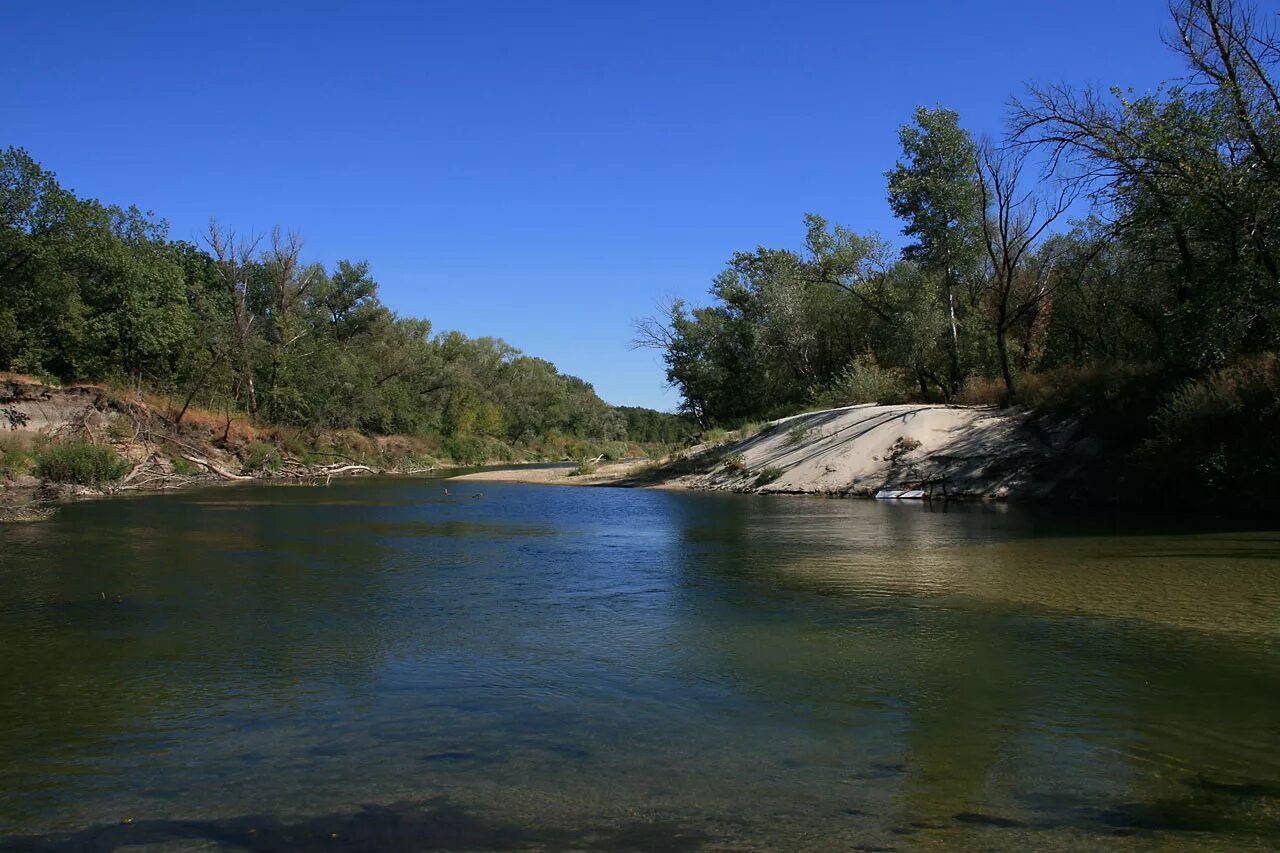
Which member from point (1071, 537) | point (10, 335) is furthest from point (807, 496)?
point (10, 335)

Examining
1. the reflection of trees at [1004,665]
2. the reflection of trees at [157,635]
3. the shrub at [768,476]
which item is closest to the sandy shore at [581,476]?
the shrub at [768,476]

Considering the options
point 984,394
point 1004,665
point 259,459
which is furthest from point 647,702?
point 259,459

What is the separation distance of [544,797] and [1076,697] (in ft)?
14.9

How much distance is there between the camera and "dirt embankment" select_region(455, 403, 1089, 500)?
28203mm

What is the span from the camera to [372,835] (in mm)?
4633

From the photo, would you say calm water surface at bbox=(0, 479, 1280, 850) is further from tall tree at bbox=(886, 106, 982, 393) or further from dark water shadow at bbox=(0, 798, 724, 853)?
tall tree at bbox=(886, 106, 982, 393)

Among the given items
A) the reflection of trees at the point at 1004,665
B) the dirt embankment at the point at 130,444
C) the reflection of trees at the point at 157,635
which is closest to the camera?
the reflection of trees at the point at 1004,665

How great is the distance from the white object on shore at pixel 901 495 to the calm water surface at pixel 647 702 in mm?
13520

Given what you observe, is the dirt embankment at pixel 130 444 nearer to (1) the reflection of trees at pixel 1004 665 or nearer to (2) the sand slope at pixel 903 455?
(1) the reflection of trees at pixel 1004 665

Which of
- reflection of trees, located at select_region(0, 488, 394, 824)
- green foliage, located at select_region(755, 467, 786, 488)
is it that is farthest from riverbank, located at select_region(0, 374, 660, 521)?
green foliage, located at select_region(755, 467, 786, 488)

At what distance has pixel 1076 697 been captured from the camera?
705 centimetres

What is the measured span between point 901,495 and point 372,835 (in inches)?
1051

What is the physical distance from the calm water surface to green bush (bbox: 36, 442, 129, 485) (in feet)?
61.4

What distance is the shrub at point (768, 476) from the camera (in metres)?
33.8
